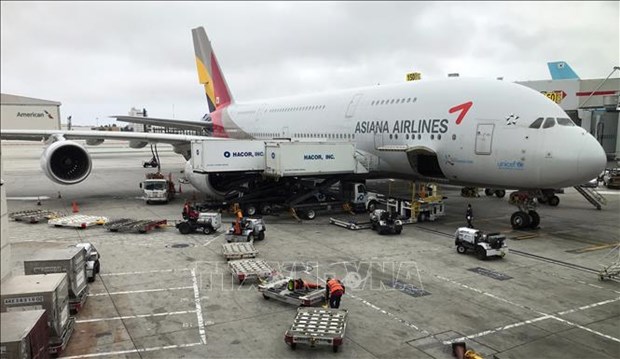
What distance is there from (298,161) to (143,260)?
748cm

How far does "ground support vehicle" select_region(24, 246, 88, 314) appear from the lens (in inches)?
353

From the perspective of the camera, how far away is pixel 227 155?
18.3 m

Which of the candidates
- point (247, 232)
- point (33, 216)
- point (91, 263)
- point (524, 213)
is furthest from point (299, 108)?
point (91, 263)

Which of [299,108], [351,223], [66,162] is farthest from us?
[299,108]

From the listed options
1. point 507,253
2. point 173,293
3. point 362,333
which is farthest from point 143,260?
point 507,253

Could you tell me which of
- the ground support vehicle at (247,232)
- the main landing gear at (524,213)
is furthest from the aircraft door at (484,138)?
the ground support vehicle at (247,232)

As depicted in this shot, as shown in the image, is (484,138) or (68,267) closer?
(68,267)

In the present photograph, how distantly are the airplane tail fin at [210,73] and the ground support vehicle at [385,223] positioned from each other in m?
20.5

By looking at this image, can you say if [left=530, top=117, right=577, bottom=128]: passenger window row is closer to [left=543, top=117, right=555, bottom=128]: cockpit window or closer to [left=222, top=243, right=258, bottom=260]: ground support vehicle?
[left=543, top=117, right=555, bottom=128]: cockpit window

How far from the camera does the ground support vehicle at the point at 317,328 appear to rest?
7.59 meters

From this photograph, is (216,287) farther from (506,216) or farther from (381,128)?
(506,216)

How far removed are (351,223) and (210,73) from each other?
71.4 feet

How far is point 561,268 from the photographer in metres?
12.3

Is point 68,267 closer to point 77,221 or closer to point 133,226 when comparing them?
point 133,226
